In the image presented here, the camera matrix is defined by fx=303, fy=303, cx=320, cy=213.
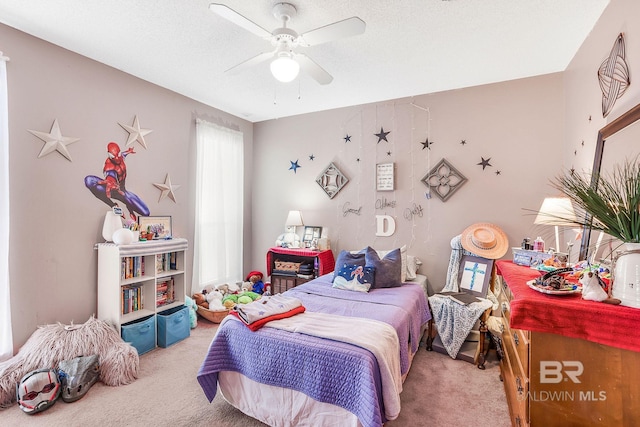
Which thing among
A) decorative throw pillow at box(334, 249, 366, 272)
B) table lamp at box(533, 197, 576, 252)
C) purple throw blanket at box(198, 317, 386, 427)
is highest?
table lamp at box(533, 197, 576, 252)

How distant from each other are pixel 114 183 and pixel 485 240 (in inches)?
150

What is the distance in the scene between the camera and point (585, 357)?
1.26 m

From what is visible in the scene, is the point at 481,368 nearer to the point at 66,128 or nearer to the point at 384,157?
the point at 384,157

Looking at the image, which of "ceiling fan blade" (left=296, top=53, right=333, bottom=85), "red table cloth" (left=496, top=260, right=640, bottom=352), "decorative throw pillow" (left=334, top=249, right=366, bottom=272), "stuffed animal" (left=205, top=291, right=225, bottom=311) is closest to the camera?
"red table cloth" (left=496, top=260, right=640, bottom=352)

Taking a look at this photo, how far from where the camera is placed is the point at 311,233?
13.9ft

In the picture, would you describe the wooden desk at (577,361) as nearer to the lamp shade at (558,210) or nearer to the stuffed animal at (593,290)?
the stuffed animal at (593,290)

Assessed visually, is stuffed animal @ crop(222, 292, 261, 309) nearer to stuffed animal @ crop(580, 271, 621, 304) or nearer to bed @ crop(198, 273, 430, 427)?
bed @ crop(198, 273, 430, 427)

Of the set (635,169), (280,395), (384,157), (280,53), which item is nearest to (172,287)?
(280,395)

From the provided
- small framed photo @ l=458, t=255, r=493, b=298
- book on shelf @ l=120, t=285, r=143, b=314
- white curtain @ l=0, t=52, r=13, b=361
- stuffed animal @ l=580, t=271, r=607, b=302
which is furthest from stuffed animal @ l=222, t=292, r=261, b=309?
stuffed animal @ l=580, t=271, r=607, b=302

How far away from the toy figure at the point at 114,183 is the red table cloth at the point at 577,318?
340 centimetres

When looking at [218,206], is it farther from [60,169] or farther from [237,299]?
[60,169]

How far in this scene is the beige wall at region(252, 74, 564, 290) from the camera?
3.13 metres

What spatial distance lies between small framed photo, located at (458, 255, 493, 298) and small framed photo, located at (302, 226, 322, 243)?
5.98 ft

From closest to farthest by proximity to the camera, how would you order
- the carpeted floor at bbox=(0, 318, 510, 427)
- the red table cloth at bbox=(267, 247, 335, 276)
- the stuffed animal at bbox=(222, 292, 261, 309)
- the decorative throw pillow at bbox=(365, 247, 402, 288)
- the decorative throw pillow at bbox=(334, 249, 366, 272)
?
the carpeted floor at bbox=(0, 318, 510, 427), the decorative throw pillow at bbox=(365, 247, 402, 288), the decorative throw pillow at bbox=(334, 249, 366, 272), the stuffed animal at bbox=(222, 292, 261, 309), the red table cloth at bbox=(267, 247, 335, 276)
